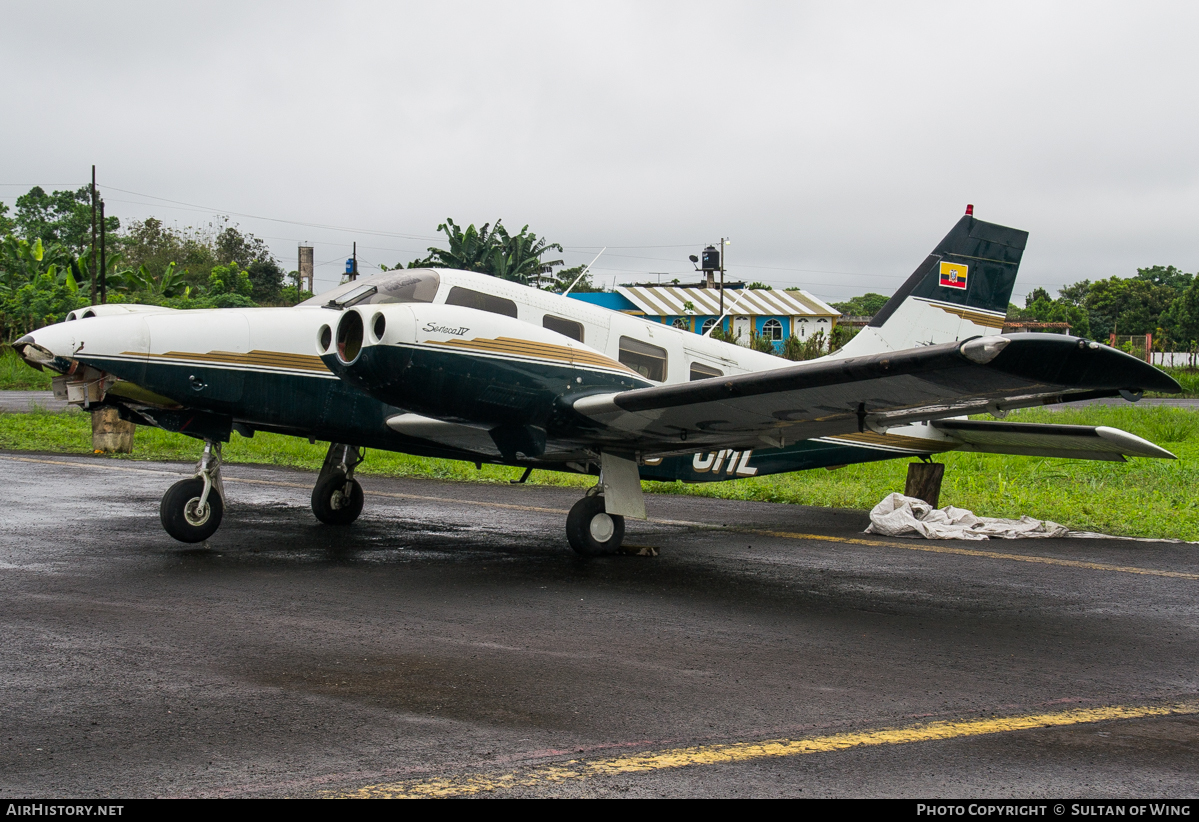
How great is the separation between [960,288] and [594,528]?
18.8ft

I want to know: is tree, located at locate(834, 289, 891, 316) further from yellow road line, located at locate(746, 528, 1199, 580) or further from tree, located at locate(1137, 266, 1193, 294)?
yellow road line, located at locate(746, 528, 1199, 580)

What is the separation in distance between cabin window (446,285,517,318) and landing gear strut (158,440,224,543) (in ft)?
8.80

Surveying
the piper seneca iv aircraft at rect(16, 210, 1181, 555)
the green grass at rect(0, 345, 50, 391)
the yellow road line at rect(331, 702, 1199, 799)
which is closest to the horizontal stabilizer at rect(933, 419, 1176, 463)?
the piper seneca iv aircraft at rect(16, 210, 1181, 555)

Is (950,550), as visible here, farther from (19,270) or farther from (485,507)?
(19,270)

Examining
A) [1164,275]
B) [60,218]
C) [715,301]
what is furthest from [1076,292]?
[60,218]

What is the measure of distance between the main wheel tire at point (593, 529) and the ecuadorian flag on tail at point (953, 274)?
532 cm

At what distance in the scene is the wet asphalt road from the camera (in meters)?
3.81

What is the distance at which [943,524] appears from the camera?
38.1 ft

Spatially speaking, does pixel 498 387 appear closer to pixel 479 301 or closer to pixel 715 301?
pixel 479 301

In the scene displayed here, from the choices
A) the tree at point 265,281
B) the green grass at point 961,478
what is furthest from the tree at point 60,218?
the green grass at point 961,478

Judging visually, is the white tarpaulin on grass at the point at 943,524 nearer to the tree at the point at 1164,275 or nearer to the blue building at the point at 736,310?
the blue building at the point at 736,310

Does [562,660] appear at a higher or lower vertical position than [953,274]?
lower

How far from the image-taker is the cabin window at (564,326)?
374 inches

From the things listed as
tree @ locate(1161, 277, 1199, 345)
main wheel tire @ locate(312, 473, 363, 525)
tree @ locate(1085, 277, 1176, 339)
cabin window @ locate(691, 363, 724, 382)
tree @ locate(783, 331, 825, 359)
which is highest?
tree @ locate(1085, 277, 1176, 339)
